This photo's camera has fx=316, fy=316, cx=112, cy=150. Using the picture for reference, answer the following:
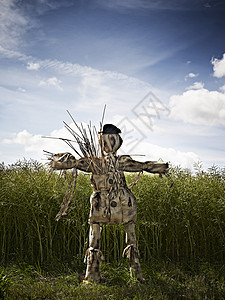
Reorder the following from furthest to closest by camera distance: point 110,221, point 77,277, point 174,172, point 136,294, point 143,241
Result: 1. point 174,172
2. point 143,241
3. point 77,277
4. point 110,221
5. point 136,294

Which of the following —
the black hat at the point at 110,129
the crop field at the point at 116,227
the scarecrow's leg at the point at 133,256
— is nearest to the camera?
the scarecrow's leg at the point at 133,256

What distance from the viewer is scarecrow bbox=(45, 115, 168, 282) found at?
3.52 metres

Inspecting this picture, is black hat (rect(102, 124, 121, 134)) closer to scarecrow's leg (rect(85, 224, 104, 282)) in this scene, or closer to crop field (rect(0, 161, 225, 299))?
scarecrow's leg (rect(85, 224, 104, 282))

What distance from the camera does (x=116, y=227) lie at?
15.6ft

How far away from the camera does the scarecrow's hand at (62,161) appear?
11.3ft

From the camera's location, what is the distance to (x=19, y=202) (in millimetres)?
4938

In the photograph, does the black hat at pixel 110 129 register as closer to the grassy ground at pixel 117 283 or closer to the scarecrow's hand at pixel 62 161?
the scarecrow's hand at pixel 62 161

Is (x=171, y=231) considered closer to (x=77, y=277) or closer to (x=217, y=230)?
(x=217, y=230)

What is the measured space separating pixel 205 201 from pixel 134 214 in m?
1.65

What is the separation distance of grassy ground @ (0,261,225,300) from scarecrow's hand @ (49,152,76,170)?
1.19 meters

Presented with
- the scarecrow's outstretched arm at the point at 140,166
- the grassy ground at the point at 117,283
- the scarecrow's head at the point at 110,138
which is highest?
the scarecrow's head at the point at 110,138

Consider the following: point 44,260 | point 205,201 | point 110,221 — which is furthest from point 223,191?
point 44,260

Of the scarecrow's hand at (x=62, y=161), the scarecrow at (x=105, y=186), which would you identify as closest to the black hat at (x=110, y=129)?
the scarecrow at (x=105, y=186)

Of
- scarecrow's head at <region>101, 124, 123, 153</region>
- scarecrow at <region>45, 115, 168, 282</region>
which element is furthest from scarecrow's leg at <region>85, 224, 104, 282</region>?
scarecrow's head at <region>101, 124, 123, 153</region>
